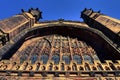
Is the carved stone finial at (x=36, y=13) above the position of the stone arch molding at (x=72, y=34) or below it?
above

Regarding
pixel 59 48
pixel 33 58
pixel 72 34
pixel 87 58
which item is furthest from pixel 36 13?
pixel 87 58

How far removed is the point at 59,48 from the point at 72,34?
11.0ft

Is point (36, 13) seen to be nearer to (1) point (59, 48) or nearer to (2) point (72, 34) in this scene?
(2) point (72, 34)

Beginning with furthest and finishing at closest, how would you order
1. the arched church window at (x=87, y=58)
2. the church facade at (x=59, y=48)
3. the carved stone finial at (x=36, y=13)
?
the carved stone finial at (x=36, y=13), the arched church window at (x=87, y=58), the church facade at (x=59, y=48)

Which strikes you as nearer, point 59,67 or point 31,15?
point 59,67

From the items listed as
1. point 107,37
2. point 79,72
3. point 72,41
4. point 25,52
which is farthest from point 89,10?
point 79,72

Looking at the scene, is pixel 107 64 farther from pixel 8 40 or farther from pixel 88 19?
pixel 88 19

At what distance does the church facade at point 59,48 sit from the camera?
11.4 metres

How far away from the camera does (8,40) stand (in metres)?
14.5

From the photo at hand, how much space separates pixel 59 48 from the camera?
17172 millimetres

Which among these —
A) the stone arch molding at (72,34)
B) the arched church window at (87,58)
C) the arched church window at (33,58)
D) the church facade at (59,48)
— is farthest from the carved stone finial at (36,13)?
the arched church window at (87,58)

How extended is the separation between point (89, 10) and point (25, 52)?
9303 mm

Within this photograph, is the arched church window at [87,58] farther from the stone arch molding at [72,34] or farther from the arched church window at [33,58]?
the arched church window at [33,58]

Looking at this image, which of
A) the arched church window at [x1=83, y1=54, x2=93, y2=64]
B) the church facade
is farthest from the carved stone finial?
the arched church window at [x1=83, y1=54, x2=93, y2=64]
